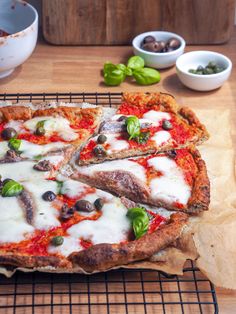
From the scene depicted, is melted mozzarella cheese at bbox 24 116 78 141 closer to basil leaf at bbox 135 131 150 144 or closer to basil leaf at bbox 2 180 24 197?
basil leaf at bbox 135 131 150 144

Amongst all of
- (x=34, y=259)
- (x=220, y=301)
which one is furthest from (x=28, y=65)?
(x=220, y=301)

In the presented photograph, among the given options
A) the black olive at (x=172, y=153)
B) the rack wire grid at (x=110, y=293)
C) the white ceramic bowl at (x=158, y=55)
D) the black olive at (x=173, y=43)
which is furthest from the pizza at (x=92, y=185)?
the black olive at (x=173, y=43)

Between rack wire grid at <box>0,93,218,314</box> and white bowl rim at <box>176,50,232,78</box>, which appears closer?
rack wire grid at <box>0,93,218,314</box>

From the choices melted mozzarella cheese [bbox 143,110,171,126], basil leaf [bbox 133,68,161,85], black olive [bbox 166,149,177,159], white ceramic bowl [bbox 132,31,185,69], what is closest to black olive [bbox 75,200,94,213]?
black olive [bbox 166,149,177,159]

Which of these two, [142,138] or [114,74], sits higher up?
[142,138]

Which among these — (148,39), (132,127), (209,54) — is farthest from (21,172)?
(209,54)

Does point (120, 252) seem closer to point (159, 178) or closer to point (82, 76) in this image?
point (159, 178)

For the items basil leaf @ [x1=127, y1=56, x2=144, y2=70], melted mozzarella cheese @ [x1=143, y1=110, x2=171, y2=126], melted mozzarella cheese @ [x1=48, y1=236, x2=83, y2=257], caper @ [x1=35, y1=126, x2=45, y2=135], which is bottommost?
basil leaf @ [x1=127, y1=56, x2=144, y2=70]
